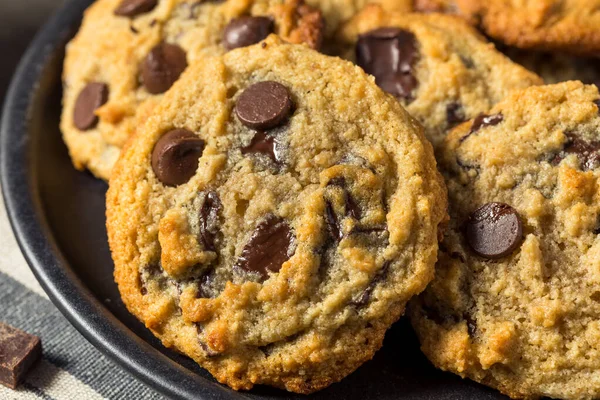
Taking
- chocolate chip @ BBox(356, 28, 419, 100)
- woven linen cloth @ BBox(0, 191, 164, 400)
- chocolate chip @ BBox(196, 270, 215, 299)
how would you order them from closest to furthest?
chocolate chip @ BBox(196, 270, 215, 299) < woven linen cloth @ BBox(0, 191, 164, 400) < chocolate chip @ BBox(356, 28, 419, 100)

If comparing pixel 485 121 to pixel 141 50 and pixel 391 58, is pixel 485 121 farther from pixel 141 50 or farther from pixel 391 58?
pixel 141 50

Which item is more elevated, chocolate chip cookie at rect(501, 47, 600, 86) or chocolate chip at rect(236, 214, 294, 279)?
chocolate chip at rect(236, 214, 294, 279)

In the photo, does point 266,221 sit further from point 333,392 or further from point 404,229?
point 333,392

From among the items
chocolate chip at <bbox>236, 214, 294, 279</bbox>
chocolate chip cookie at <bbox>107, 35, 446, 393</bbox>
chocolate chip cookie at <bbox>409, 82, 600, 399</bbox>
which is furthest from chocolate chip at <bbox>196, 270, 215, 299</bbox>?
chocolate chip cookie at <bbox>409, 82, 600, 399</bbox>

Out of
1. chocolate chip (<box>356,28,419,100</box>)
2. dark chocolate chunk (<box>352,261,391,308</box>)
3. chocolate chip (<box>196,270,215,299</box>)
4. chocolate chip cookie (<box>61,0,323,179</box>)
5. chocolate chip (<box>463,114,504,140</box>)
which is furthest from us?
chocolate chip cookie (<box>61,0,323,179</box>)

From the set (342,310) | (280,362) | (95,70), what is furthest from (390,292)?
(95,70)

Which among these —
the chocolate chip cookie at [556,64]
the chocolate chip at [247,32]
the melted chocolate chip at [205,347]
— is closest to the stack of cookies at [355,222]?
the melted chocolate chip at [205,347]

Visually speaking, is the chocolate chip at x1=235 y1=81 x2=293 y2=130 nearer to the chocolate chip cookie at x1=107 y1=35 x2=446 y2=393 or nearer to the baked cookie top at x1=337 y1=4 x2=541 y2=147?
the chocolate chip cookie at x1=107 y1=35 x2=446 y2=393
